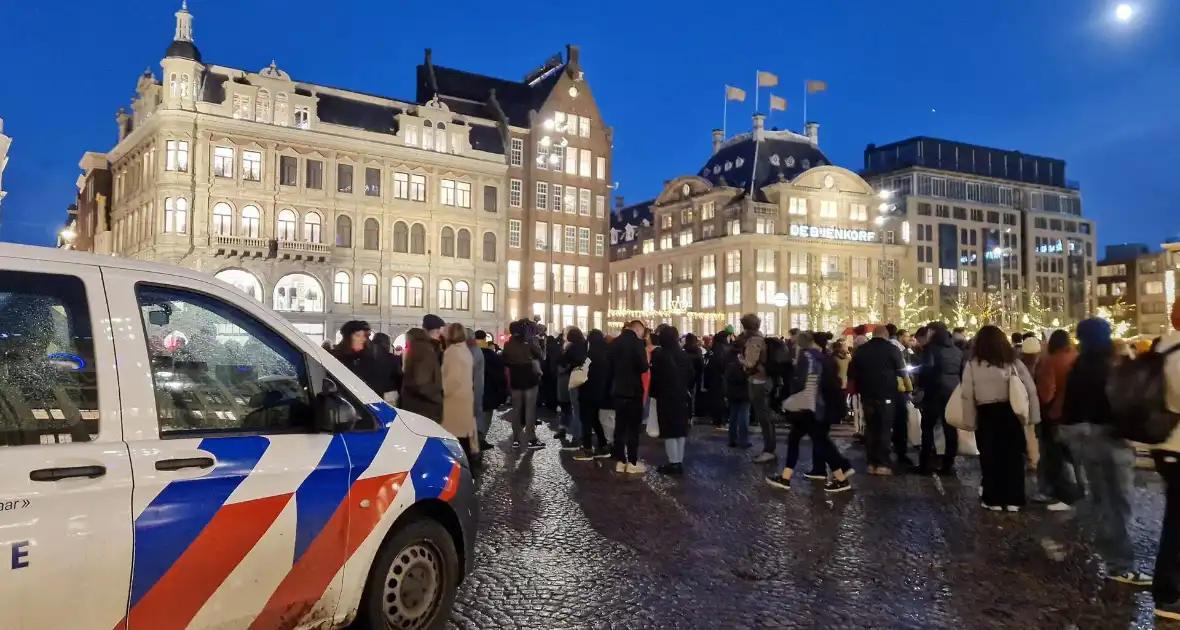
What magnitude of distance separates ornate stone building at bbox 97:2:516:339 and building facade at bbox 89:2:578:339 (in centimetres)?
7

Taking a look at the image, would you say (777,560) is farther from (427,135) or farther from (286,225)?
(427,135)

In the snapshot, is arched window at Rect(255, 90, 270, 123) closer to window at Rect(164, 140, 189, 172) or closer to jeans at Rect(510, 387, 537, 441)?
window at Rect(164, 140, 189, 172)

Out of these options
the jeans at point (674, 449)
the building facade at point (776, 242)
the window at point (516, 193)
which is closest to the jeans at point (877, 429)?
the jeans at point (674, 449)

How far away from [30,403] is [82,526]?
1.58 feet

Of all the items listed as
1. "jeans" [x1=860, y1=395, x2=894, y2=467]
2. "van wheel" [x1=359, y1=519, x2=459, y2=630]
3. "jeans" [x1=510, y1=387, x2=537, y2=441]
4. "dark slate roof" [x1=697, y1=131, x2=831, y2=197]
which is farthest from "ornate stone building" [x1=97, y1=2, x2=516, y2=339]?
"van wheel" [x1=359, y1=519, x2=459, y2=630]

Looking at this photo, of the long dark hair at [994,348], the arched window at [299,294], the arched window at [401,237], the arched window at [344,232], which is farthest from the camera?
the arched window at [401,237]

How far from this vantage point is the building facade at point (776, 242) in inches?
2896

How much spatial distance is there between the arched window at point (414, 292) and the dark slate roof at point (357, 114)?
8256mm

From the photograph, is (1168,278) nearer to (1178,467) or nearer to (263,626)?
(1178,467)

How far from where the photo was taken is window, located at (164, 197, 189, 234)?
138ft

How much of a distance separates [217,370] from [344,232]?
44717 millimetres

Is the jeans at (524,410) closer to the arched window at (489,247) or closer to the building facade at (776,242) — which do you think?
the arched window at (489,247)

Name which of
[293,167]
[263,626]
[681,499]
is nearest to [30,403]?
[263,626]

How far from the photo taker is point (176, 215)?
42250 mm
